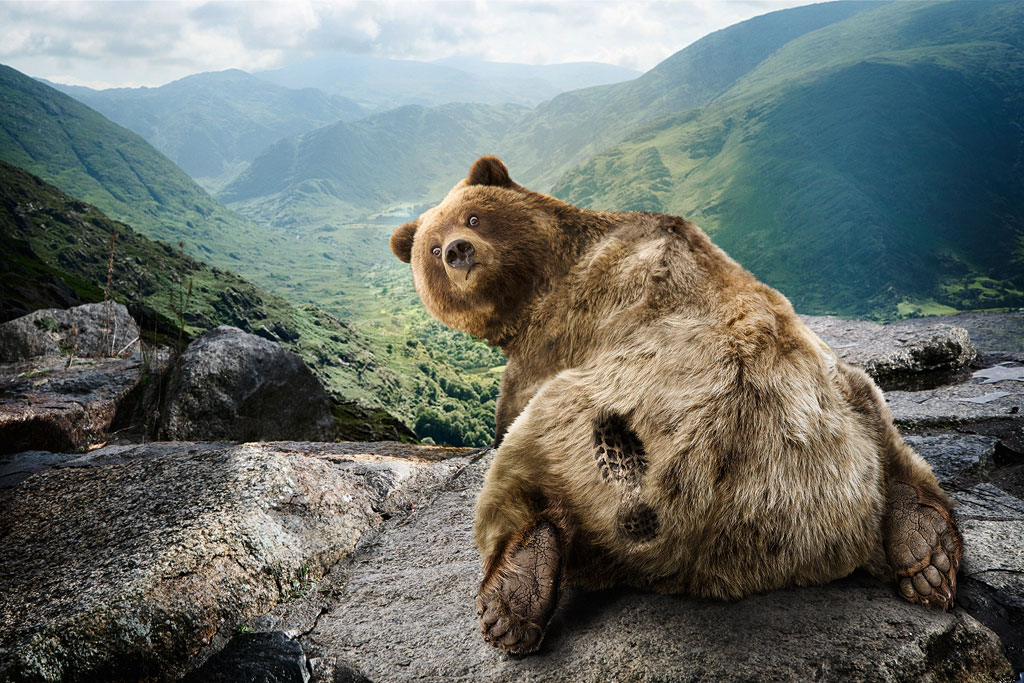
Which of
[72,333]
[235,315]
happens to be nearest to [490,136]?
[235,315]

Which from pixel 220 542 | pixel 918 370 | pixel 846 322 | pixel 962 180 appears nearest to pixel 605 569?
pixel 220 542

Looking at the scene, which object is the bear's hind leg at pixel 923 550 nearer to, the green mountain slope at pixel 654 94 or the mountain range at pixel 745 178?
the mountain range at pixel 745 178

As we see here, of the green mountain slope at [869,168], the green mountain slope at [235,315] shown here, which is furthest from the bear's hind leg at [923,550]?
the green mountain slope at [869,168]

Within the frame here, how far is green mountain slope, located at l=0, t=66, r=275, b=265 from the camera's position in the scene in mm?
19438

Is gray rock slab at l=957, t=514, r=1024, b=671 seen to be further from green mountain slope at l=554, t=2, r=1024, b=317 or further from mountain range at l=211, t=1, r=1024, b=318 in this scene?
green mountain slope at l=554, t=2, r=1024, b=317

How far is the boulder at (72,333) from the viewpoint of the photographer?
706cm

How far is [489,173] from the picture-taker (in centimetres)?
357

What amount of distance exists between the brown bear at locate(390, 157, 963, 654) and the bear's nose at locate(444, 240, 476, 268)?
0.68 meters

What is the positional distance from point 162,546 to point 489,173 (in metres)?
2.69

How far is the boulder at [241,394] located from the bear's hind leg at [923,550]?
6.37m

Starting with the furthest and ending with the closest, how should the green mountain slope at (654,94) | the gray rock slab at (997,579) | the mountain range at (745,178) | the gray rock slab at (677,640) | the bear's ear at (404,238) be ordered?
1. the green mountain slope at (654,94)
2. the mountain range at (745,178)
3. the bear's ear at (404,238)
4. the gray rock slab at (997,579)
5. the gray rock slab at (677,640)

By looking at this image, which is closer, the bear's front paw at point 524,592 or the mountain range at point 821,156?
the bear's front paw at point 524,592

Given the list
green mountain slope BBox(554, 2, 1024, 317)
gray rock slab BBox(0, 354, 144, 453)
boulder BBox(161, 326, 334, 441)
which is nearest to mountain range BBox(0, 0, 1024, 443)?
green mountain slope BBox(554, 2, 1024, 317)

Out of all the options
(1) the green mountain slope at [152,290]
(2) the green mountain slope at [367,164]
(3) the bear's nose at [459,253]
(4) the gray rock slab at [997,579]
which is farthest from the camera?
(2) the green mountain slope at [367,164]
